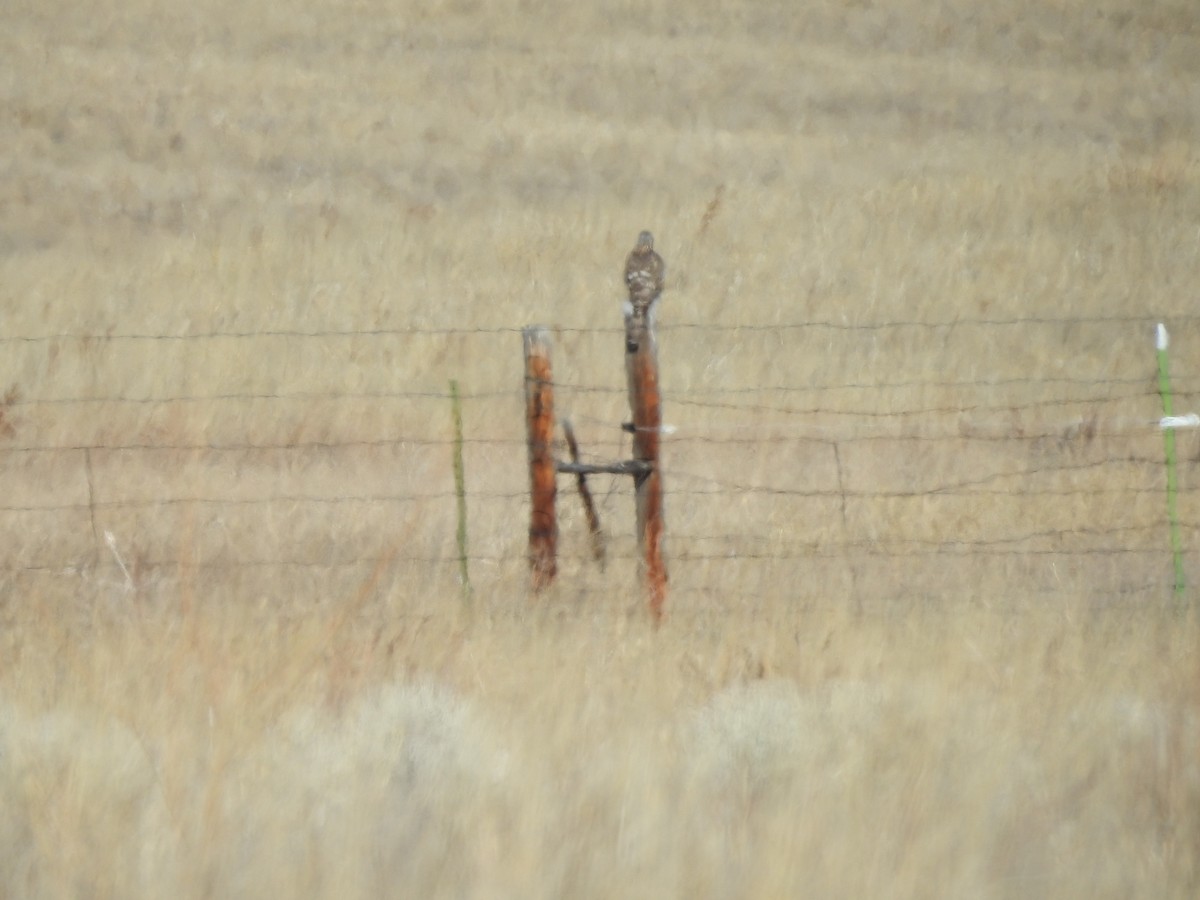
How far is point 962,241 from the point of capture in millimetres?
18703

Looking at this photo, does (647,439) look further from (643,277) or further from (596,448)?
(596,448)

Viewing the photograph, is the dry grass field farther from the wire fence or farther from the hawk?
the hawk

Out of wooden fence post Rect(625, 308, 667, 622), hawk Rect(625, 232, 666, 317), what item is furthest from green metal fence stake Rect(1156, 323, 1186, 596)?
hawk Rect(625, 232, 666, 317)

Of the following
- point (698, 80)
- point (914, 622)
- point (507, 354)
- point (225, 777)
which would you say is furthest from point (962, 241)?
point (225, 777)

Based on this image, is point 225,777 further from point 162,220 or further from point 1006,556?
point 162,220

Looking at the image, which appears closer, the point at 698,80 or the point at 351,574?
the point at 351,574

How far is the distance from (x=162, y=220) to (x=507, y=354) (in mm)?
7860

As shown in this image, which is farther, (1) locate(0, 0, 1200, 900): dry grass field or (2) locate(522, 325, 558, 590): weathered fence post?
(2) locate(522, 325, 558, 590): weathered fence post

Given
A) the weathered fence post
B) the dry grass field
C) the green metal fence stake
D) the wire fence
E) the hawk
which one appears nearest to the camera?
the dry grass field

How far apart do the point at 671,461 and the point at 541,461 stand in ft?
17.4

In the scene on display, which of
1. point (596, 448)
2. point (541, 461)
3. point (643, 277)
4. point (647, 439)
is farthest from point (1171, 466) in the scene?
point (596, 448)

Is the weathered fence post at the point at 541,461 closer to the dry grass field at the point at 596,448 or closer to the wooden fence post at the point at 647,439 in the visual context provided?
the dry grass field at the point at 596,448

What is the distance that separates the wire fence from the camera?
377 inches

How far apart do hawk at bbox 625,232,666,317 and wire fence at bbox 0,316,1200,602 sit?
1.77ft
